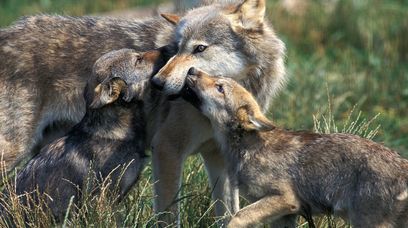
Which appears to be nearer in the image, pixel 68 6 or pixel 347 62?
pixel 347 62

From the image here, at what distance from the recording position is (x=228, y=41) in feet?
22.9

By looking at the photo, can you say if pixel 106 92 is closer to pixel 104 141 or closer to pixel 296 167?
pixel 104 141

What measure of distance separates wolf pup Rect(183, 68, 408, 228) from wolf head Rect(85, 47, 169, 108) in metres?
0.41

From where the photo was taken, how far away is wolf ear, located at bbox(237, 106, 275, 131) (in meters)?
6.25

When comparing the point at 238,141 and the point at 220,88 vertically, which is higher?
the point at 220,88

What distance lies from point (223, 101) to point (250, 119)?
223mm

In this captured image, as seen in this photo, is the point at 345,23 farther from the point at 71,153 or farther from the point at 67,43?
the point at 71,153

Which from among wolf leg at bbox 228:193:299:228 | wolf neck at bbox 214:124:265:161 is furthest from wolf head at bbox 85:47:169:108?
wolf leg at bbox 228:193:299:228

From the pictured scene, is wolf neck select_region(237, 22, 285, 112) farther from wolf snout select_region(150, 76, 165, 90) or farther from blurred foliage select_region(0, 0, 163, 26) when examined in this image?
blurred foliage select_region(0, 0, 163, 26)

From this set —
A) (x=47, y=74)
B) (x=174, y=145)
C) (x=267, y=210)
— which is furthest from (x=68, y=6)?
(x=267, y=210)

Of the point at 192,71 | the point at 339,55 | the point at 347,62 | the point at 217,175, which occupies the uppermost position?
the point at 192,71

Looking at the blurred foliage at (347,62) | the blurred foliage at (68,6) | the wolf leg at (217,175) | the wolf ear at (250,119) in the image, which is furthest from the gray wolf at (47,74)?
the blurred foliage at (68,6)

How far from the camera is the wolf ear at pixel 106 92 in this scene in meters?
6.55

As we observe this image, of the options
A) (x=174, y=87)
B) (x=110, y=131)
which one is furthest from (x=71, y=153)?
(x=174, y=87)
